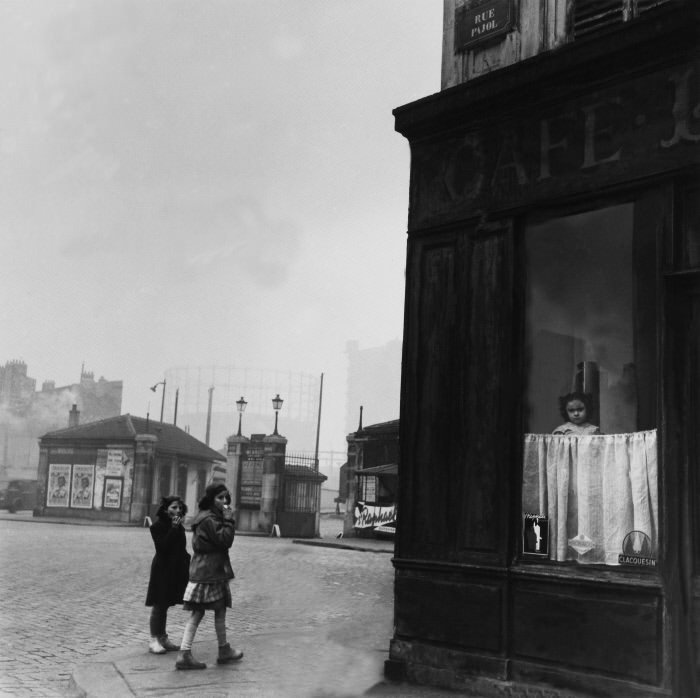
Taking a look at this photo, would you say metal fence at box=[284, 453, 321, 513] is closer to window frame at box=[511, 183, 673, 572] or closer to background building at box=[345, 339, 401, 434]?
window frame at box=[511, 183, 673, 572]

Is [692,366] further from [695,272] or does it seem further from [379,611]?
[379,611]

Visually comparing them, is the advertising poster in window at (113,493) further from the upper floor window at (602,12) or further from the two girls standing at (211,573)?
the upper floor window at (602,12)

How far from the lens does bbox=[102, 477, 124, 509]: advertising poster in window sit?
38562 mm

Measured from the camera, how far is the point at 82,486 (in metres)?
40.1

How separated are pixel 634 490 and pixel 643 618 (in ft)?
3.16

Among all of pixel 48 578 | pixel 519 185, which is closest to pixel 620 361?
pixel 519 185

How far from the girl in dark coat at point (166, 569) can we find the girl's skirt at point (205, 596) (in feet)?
2.36

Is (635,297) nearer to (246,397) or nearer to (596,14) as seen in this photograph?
(596,14)

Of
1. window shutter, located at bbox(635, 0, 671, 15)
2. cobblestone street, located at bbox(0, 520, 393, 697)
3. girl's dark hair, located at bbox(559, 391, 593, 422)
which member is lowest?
cobblestone street, located at bbox(0, 520, 393, 697)

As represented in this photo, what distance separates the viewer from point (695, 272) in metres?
5.83

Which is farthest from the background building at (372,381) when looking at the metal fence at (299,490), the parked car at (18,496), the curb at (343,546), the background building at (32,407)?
the curb at (343,546)

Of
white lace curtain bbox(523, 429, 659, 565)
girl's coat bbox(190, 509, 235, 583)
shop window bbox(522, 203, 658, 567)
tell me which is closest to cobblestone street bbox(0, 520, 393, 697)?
girl's coat bbox(190, 509, 235, 583)

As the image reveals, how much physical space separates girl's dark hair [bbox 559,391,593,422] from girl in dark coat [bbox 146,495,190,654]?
148 inches

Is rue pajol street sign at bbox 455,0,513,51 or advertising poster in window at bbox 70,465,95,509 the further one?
advertising poster in window at bbox 70,465,95,509
